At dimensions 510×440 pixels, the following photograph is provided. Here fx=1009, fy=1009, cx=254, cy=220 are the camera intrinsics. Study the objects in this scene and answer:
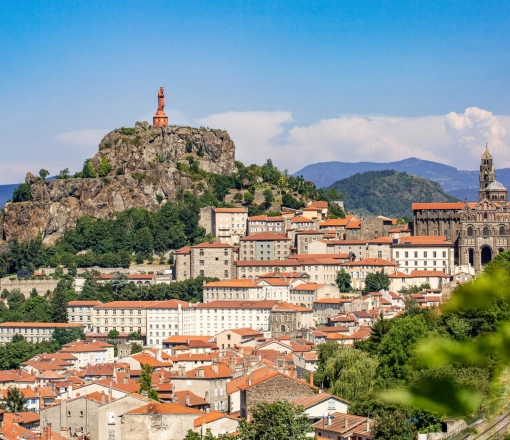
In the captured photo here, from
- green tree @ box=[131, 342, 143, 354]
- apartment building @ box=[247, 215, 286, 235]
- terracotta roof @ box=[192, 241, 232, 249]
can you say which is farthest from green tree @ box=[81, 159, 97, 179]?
green tree @ box=[131, 342, 143, 354]

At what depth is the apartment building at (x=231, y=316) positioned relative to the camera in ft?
245

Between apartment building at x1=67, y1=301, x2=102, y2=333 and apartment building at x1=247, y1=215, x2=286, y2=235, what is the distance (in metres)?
15.8

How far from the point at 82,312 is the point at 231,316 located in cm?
1328

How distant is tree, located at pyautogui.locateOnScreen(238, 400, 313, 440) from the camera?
28.1m

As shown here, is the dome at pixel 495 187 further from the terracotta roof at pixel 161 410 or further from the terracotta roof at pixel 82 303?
the terracotta roof at pixel 161 410

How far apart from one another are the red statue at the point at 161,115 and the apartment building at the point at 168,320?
35670mm

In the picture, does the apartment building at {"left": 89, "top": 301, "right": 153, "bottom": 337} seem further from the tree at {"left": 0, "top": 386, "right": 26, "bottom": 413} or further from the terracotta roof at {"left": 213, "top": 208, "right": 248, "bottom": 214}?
the tree at {"left": 0, "top": 386, "right": 26, "bottom": 413}

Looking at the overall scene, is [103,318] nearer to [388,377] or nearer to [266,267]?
[266,267]

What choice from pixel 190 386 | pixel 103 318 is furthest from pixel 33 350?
pixel 190 386

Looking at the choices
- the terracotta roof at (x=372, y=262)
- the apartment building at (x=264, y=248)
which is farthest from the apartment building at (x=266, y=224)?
the terracotta roof at (x=372, y=262)

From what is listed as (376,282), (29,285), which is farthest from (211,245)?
(29,285)

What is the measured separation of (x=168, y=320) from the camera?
76.6 m

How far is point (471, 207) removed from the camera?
3206 inches

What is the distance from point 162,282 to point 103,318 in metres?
6.70
